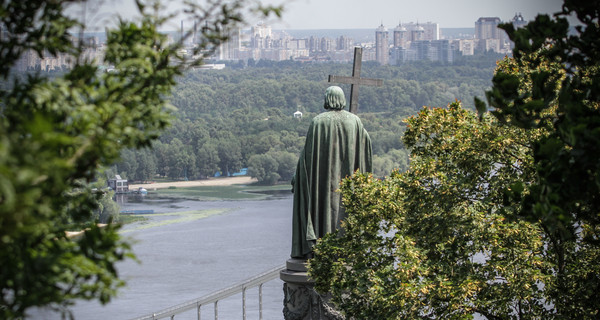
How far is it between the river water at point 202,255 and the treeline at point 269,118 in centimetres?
403

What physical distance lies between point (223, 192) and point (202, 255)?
764 inches

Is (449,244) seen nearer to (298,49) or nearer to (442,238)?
(442,238)

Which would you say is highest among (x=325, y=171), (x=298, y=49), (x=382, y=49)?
(x=298, y=49)

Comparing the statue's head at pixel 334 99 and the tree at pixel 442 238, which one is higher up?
the statue's head at pixel 334 99

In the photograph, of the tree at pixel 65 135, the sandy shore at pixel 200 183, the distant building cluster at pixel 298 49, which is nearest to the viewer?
the tree at pixel 65 135

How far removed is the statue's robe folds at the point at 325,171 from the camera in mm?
10500

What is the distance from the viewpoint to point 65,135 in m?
3.52

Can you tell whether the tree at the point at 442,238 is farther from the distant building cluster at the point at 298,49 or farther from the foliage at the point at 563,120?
the distant building cluster at the point at 298,49

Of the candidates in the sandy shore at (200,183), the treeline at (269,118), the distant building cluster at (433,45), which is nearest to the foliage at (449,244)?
the treeline at (269,118)

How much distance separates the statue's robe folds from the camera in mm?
10500

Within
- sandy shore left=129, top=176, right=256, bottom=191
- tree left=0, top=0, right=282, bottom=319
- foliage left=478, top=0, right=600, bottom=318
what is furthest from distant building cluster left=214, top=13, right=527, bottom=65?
tree left=0, top=0, right=282, bottom=319

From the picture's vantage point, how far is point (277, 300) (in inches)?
1384

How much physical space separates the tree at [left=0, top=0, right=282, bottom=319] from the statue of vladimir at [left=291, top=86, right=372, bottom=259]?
19.4ft

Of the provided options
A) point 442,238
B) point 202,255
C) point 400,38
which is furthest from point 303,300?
point 400,38
